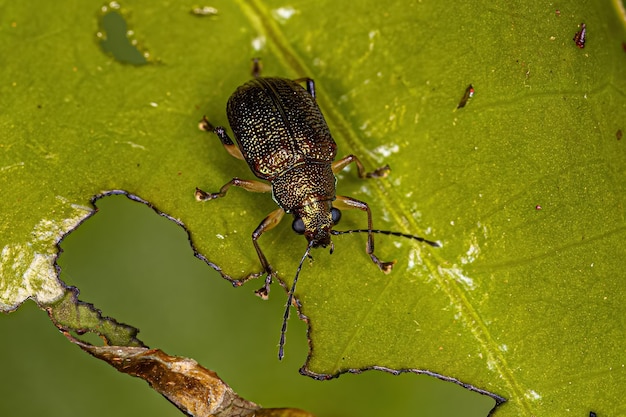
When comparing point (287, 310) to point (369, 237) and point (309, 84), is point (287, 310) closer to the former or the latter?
point (369, 237)

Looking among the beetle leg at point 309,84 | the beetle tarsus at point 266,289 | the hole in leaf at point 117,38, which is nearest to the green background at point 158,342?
the beetle tarsus at point 266,289

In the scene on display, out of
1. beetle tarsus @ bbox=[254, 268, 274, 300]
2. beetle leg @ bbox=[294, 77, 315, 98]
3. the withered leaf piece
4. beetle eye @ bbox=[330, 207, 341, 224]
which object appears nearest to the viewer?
the withered leaf piece

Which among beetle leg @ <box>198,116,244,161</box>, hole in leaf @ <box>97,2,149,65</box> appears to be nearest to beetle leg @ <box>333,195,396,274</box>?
beetle leg @ <box>198,116,244,161</box>

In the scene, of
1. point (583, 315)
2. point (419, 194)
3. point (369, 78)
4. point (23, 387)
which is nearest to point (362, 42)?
point (369, 78)

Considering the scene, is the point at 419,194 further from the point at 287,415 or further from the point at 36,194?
the point at 36,194

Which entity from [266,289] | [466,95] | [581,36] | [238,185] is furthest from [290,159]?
[581,36]

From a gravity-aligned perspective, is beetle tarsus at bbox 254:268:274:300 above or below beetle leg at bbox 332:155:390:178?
below

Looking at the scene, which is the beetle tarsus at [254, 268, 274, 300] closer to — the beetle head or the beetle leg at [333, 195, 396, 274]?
the beetle head
